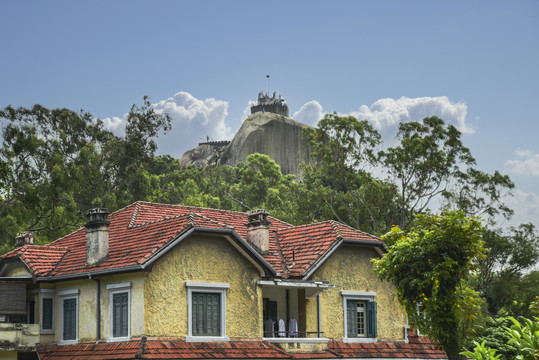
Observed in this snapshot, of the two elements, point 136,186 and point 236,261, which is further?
point 136,186

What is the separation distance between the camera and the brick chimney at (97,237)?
31.5 metres

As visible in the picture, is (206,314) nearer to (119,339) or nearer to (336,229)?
(119,339)

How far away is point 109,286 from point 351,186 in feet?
124

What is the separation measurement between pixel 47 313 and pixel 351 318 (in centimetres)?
1229

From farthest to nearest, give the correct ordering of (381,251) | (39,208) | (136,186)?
1. (136,186)
2. (39,208)
3. (381,251)

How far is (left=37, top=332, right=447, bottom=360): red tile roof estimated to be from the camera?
28438mm

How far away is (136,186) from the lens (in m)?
61.2

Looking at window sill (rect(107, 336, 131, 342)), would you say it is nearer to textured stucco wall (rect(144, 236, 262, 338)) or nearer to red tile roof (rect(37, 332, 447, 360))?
red tile roof (rect(37, 332, 447, 360))

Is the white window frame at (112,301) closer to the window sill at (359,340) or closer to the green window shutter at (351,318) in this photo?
the window sill at (359,340)

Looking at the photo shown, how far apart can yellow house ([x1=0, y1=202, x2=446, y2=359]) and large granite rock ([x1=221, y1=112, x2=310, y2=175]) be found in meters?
93.6

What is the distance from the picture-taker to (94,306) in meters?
31.1

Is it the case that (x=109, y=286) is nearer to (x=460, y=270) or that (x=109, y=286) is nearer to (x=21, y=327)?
(x=21, y=327)

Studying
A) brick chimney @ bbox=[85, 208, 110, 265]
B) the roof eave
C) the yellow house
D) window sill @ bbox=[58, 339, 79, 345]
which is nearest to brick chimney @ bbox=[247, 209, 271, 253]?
the yellow house

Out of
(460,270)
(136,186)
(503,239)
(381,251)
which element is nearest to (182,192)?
(136,186)
